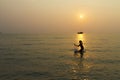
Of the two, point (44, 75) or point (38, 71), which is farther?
point (38, 71)

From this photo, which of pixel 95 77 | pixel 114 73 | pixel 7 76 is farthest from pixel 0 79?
pixel 114 73

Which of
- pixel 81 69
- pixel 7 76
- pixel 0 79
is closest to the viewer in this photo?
pixel 0 79

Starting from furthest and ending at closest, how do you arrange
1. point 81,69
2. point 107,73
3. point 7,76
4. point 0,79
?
point 81,69, point 107,73, point 7,76, point 0,79

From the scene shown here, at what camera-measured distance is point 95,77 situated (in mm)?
19078

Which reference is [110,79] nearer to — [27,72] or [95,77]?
[95,77]

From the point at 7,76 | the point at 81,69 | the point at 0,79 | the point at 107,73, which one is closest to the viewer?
the point at 0,79

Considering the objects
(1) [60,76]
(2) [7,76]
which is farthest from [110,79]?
(2) [7,76]

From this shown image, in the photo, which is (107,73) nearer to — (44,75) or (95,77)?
(95,77)

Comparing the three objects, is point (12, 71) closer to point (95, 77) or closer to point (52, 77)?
point (52, 77)

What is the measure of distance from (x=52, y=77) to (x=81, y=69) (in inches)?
195

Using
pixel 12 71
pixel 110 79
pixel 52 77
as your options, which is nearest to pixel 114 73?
pixel 110 79

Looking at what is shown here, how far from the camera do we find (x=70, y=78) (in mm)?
18797

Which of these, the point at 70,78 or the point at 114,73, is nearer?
the point at 70,78

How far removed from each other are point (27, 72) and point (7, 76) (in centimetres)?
246
